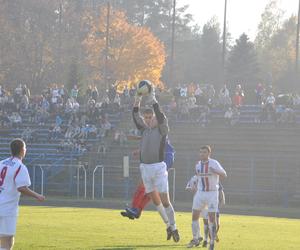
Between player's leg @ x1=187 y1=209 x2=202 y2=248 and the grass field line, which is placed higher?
player's leg @ x1=187 y1=209 x2=202 y2=248

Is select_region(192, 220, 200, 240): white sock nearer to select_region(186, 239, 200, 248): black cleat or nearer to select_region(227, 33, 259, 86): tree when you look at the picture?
select_region(186, 239, 200, 248): black cleat

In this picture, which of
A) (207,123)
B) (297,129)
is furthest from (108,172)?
(297,129)

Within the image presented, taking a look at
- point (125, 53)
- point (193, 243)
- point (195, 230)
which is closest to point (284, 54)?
point (125, 53)

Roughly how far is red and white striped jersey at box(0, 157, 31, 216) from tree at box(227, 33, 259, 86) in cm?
7029

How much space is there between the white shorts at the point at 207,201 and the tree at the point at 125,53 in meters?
58.1

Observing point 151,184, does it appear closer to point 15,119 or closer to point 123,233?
point 123,233

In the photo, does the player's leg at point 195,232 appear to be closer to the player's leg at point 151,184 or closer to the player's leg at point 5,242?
the player's leg at point 151,184

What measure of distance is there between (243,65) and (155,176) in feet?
223

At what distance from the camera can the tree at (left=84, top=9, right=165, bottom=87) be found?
256 ft

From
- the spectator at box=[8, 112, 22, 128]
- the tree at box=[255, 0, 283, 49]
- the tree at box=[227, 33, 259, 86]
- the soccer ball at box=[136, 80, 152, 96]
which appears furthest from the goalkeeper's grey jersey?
the tree at box=[255, 0, 283, 49]

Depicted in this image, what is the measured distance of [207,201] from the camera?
1955 centimetres

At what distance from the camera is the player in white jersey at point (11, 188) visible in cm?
1410

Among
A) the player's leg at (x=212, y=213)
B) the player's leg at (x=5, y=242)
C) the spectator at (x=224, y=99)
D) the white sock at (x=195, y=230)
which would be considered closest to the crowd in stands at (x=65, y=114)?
the spectator at (x=224, y=99)

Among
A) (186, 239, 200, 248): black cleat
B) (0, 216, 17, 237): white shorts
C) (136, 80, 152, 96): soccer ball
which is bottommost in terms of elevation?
(186, 239, 200, 248): black cleat
